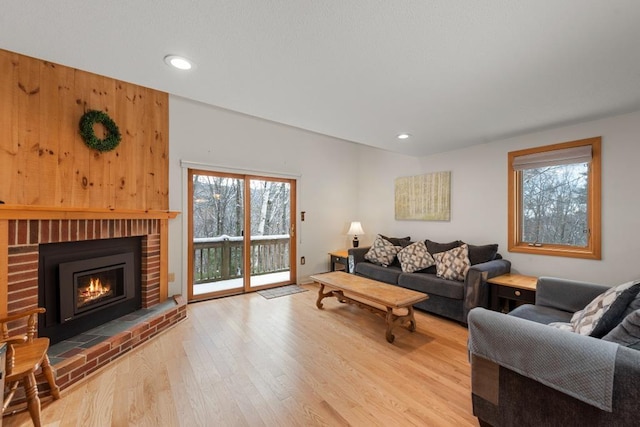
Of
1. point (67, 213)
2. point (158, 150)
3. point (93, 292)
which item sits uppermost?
point (158, 150)

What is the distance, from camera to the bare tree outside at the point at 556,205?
115 inches

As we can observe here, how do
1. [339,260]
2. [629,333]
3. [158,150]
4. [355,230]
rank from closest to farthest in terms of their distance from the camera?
[629,333] → [158,150] → [339,260] → [355,230]

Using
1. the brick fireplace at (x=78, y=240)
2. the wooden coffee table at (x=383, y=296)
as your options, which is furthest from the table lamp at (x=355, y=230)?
the brick fireplace at (x=78, y=240)

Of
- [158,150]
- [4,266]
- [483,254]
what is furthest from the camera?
[483,254]

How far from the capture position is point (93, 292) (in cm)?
253

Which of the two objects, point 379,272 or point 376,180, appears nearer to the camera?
point 379,272

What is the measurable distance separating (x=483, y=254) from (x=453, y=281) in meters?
0.58

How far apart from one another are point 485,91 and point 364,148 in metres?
3.43

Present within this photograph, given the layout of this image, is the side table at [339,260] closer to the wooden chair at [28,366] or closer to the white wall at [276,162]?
the white wall at [276,162]

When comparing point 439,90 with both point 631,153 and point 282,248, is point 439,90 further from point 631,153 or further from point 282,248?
point 282,248

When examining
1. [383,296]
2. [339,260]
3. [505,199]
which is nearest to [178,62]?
[383,296]

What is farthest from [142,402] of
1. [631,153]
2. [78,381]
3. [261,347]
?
[631,153]

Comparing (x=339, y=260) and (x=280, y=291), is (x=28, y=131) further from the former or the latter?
(x=339, y=260)

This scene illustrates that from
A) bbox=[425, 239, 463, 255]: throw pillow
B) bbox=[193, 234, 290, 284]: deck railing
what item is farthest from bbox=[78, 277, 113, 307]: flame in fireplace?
bbox=[425, 239, 463, 255]: throw pillow
